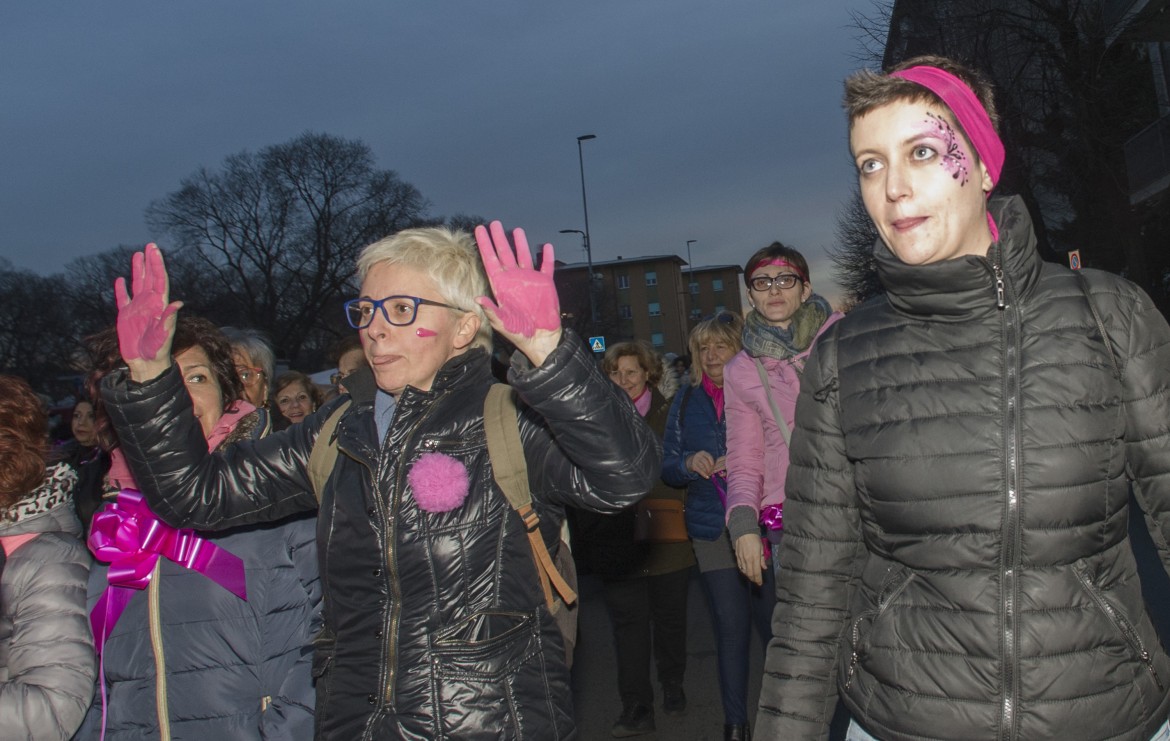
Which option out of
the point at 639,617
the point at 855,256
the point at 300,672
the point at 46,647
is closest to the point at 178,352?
the point at 46,647

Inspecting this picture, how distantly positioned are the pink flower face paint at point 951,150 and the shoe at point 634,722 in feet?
14.0

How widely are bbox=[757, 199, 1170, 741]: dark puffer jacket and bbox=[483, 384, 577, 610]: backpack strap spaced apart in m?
0.61

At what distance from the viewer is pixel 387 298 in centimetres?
254

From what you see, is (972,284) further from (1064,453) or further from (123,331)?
(123,331)

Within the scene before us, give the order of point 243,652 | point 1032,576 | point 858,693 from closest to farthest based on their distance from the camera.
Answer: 1. point 1032,576
2. point 858,693
3. point 243,652

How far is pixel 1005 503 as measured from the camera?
203 cm

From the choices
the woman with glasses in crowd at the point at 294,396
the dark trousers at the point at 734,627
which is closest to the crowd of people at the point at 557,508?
the dark trousers at the point at 734,627

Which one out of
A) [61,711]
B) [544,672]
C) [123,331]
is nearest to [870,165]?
[544,672]

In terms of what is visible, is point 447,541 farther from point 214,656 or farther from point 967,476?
point 967,476

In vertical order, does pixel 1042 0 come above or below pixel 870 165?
above

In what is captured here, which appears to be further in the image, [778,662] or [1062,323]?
[778,662]

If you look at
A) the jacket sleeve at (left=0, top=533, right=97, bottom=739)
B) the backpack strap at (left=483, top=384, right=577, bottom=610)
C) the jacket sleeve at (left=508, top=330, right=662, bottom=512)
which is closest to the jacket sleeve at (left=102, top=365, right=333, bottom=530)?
the jacket sleeve at (left=0, top=533, right=97, bottom=739)

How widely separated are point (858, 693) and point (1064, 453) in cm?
66

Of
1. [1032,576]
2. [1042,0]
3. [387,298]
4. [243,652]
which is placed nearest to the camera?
[1032,576]
